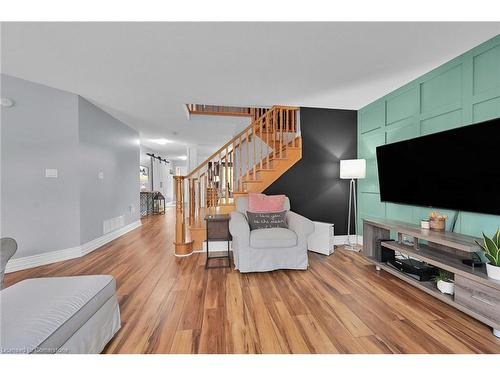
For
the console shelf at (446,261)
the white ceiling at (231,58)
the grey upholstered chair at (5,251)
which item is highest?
the white ceiling at (231,58)

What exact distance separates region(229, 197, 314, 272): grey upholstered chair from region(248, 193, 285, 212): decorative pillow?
14.9 inches

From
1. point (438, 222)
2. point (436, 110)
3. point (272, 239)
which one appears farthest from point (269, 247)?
point (436, 110)

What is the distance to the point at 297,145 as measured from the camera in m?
3.88

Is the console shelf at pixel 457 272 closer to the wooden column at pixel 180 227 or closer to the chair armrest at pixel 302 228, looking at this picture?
the chair armrest at pixel 302 228

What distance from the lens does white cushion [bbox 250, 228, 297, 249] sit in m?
2.58

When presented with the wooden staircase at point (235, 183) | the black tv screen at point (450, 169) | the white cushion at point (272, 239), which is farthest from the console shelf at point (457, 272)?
the wooden staircase at point (235, 183)

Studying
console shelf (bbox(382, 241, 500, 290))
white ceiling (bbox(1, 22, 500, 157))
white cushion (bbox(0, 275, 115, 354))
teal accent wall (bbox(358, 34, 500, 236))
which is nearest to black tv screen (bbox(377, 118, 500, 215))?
teal accent wall (bbox(358, 34, 500, 236))

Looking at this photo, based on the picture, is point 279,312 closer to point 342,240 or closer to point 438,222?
point 438,222

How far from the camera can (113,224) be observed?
4.24m

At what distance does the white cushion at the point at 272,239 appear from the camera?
2.58m

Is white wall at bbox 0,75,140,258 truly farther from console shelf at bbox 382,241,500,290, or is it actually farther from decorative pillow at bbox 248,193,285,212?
console shelf at bbox 382,241,500,290

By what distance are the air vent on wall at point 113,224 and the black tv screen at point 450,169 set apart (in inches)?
187

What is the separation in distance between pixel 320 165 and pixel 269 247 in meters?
2.03
